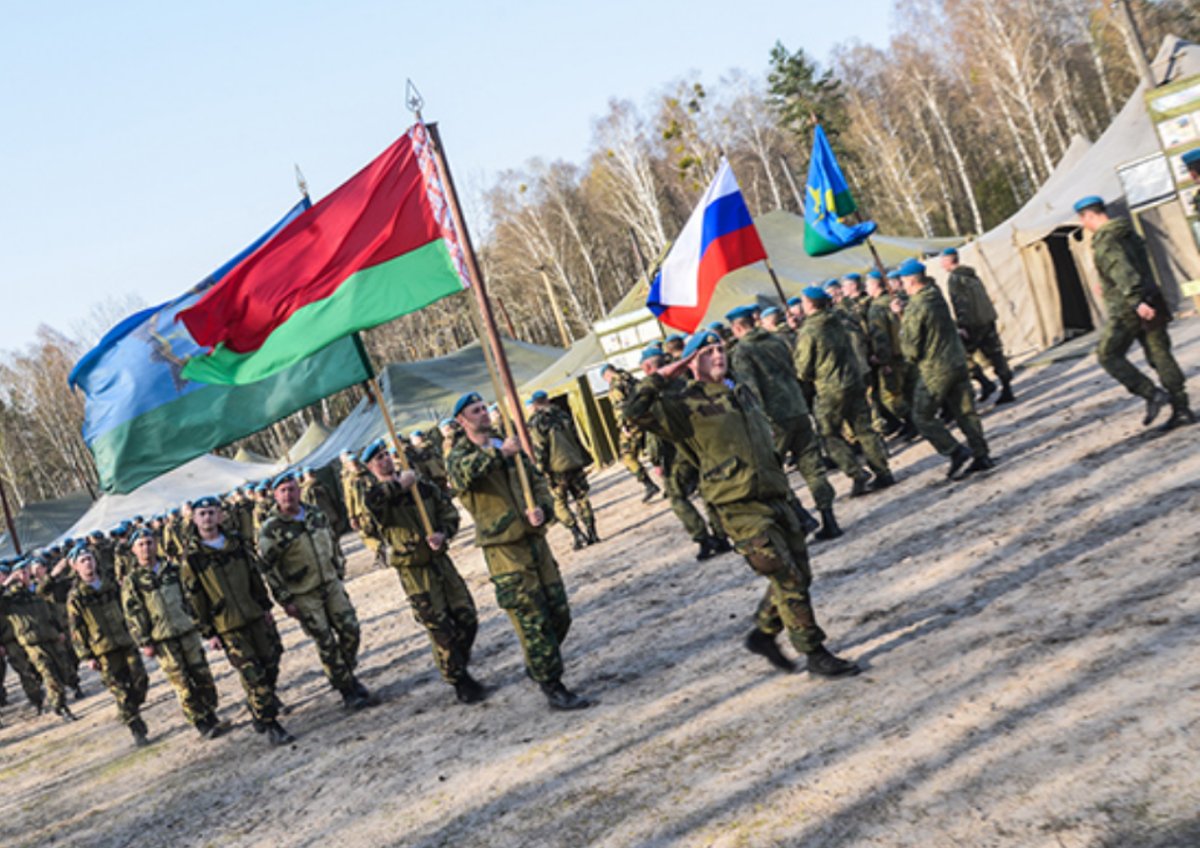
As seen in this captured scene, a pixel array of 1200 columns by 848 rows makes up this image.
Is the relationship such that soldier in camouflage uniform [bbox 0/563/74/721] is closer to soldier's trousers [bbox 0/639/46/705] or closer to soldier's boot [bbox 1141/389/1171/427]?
soldier's trousers [bbox 0/639/46/705]

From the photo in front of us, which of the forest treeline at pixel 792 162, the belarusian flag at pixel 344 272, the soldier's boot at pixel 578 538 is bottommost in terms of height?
the soldier's boot at pixel 578 538

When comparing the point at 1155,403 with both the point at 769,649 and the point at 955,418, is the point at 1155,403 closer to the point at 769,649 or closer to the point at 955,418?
the point at 955,418

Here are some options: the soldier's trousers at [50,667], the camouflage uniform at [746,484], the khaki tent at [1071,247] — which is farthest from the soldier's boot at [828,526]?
the soldier's trousers at [50,667]

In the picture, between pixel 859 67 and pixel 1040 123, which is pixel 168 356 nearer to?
pixel 1040 123

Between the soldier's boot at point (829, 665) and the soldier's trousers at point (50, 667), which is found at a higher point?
the soldier's trousers at point (50, 667)

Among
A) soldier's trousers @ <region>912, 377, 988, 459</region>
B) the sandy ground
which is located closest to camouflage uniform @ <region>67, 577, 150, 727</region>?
the sandy ground

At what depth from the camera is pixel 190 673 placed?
368 inches

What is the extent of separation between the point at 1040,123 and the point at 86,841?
170 feet

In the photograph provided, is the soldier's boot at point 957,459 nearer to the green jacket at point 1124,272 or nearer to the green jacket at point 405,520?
the green jacket at point 1124,272

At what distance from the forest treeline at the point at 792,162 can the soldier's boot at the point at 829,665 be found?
36943 millimetres

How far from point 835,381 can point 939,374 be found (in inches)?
35.9

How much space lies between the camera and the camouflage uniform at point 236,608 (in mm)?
8039

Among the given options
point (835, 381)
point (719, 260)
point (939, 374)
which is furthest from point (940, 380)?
point (719, 260)

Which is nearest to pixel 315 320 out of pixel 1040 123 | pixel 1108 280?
pixel 1108 280
